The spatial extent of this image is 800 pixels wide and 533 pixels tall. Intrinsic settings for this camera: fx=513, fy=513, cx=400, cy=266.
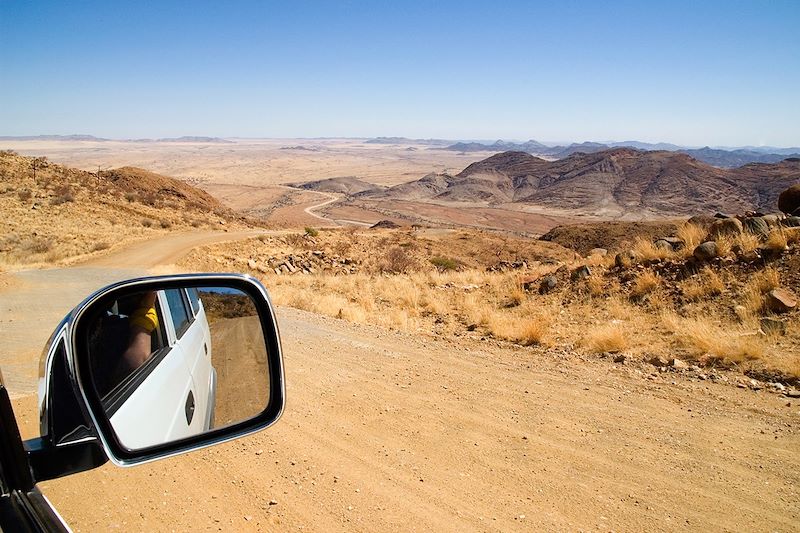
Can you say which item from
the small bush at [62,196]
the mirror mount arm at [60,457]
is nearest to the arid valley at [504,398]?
the mirror mount arm at [60,457]

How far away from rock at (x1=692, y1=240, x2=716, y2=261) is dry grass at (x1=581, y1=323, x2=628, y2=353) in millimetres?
3710

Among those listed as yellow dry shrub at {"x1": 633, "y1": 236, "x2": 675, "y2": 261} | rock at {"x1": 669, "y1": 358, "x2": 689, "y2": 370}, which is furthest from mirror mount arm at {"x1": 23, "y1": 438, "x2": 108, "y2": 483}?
yellow dry shrub at {"x1": 633, "y1": 236, "x2": 675, "y2": 261}

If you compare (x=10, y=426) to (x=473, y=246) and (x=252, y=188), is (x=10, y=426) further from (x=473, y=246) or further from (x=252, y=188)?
(x=252, y=188)

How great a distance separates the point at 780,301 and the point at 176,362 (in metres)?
9.23

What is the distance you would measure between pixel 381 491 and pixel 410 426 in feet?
3.77

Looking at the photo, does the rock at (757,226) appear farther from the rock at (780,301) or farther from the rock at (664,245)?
the rock at (780,301)

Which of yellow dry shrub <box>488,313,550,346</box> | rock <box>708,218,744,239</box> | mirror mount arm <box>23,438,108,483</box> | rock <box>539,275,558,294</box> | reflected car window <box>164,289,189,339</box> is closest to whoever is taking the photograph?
mirror mount arm <box>23,438,108,483</box>

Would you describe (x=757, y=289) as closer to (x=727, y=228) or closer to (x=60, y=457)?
(x=727, y=228)

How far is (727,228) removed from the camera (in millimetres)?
11711

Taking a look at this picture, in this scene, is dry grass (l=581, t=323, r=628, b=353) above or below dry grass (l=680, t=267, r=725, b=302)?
below

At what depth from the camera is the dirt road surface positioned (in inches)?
144

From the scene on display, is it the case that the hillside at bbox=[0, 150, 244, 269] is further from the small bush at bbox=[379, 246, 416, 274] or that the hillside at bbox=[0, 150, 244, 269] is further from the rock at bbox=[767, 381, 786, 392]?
the rock at bbox=[767, 381, 786, 392]

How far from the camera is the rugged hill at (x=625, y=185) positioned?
3423 inches

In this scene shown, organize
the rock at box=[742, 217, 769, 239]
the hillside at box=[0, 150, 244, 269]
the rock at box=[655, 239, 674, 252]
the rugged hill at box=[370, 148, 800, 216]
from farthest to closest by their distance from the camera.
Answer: the rugged hill at box=[370, 148, 800, 216] → the hillside at box=[0, 150, 244, 269] → the rock at box=[655, 239, 674, 252] → the rock at box=[742, 217, 769, 239]
